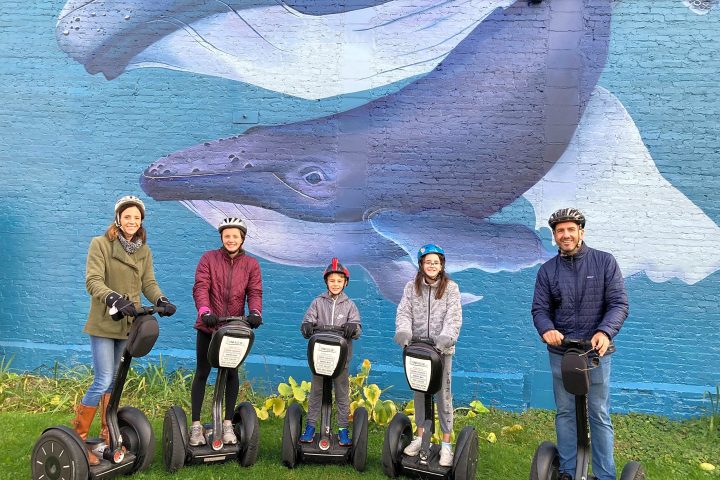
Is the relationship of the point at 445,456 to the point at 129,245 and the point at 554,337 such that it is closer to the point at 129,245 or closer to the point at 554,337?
the point at 554,337

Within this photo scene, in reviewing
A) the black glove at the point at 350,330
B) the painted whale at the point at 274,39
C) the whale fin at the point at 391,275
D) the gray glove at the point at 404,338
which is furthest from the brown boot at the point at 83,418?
the painted whale at the point at 274,39

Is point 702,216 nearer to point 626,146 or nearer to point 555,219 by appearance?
point 626,146

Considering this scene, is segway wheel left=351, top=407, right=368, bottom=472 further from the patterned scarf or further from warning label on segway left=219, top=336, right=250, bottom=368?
the patterned scarf

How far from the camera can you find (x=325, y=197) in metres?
6.45

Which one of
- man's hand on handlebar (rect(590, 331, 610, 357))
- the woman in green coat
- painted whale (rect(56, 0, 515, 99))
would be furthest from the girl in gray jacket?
painted whale (rect(56, 0, 515, 99))

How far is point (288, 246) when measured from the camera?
255 inches

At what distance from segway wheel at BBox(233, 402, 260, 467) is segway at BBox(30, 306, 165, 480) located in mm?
637

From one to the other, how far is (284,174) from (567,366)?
3.80 meters

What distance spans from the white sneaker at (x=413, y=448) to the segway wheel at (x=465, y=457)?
27cm

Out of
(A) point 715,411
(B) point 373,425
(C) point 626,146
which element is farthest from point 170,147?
(A) point 715,411

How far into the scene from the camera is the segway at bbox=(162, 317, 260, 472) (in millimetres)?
4328

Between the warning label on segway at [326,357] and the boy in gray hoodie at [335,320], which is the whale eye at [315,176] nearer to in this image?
the boy in gray hoodie at [335,320]

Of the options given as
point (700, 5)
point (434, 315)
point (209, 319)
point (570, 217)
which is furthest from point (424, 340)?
point (700, 5)

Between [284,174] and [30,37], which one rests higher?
[30,37]
